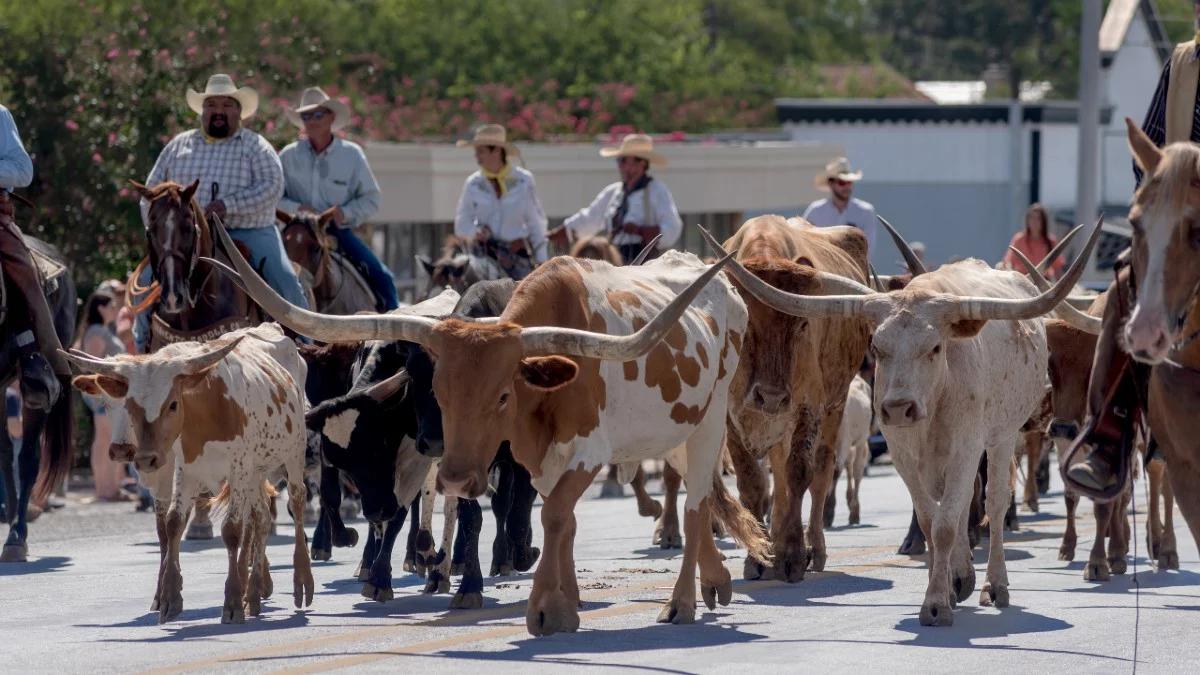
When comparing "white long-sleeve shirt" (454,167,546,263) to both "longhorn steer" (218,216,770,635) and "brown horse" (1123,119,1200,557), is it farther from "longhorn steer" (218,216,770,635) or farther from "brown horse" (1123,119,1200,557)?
"brown horse" (1123,119,1200,557)

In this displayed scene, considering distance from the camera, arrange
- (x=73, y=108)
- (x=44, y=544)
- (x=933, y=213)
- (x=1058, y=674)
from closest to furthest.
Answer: (x=1058, y=674), (x=44, y=544), (x=73, y=108), (x=933, y=213)

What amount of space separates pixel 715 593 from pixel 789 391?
5.69 ft

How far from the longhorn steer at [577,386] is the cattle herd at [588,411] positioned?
0.01 metres

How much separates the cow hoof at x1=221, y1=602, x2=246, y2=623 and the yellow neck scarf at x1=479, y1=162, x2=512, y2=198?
8.02 m

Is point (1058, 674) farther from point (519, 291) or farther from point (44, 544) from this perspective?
point (44, 544)

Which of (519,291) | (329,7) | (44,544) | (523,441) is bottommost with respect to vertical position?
(44,544)

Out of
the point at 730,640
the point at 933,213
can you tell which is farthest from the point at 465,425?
the point at 933,213

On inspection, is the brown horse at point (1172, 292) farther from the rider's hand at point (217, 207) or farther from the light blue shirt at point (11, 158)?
the light blue shirt at point (11, 158)

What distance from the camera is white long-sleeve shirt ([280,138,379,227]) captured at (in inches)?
667

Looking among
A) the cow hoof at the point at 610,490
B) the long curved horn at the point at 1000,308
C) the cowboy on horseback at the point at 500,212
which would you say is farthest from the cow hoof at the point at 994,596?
the cow hoof at the point at 610,490

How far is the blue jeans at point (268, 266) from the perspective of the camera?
15.2m

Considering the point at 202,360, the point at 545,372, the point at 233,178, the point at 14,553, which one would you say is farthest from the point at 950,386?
the point at 14,553

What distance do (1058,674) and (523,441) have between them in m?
2.57

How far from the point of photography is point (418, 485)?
1238 centimetres
